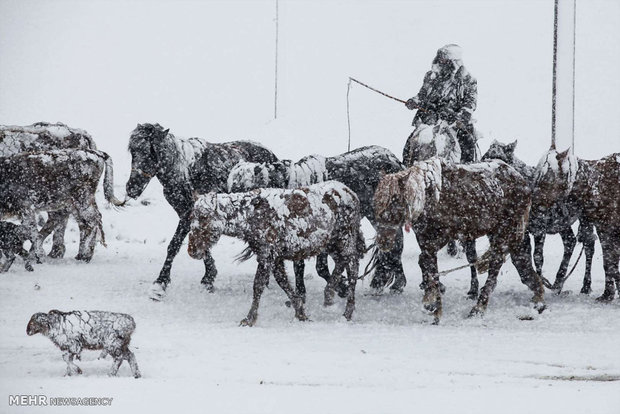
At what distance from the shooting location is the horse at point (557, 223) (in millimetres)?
12062

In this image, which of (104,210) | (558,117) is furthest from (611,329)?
(104,210)

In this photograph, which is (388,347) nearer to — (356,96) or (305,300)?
(305,300)

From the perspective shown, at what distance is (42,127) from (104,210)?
3347mm

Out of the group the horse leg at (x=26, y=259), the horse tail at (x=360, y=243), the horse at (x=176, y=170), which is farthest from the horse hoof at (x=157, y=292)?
the horse tail at (x=360, y=243)

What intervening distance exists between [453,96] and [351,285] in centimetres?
369

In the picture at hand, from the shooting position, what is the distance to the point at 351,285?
10.9m

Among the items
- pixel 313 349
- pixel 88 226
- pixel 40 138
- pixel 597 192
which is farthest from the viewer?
pixel 40 138

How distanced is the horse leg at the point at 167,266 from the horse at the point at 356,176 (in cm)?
109

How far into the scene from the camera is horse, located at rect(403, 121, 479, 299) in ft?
40.3

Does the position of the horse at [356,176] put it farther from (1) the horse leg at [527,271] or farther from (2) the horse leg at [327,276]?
(1) the horse leg at [527,271]

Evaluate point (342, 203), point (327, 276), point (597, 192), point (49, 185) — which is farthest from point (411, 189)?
point (49, 185)

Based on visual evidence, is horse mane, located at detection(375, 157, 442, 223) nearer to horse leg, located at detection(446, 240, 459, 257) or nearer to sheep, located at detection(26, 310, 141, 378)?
sheep, located at detection(26, 310, 141, 378)

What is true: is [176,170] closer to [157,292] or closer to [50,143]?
[157,292]

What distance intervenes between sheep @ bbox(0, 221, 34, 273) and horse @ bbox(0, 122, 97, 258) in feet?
3.54
